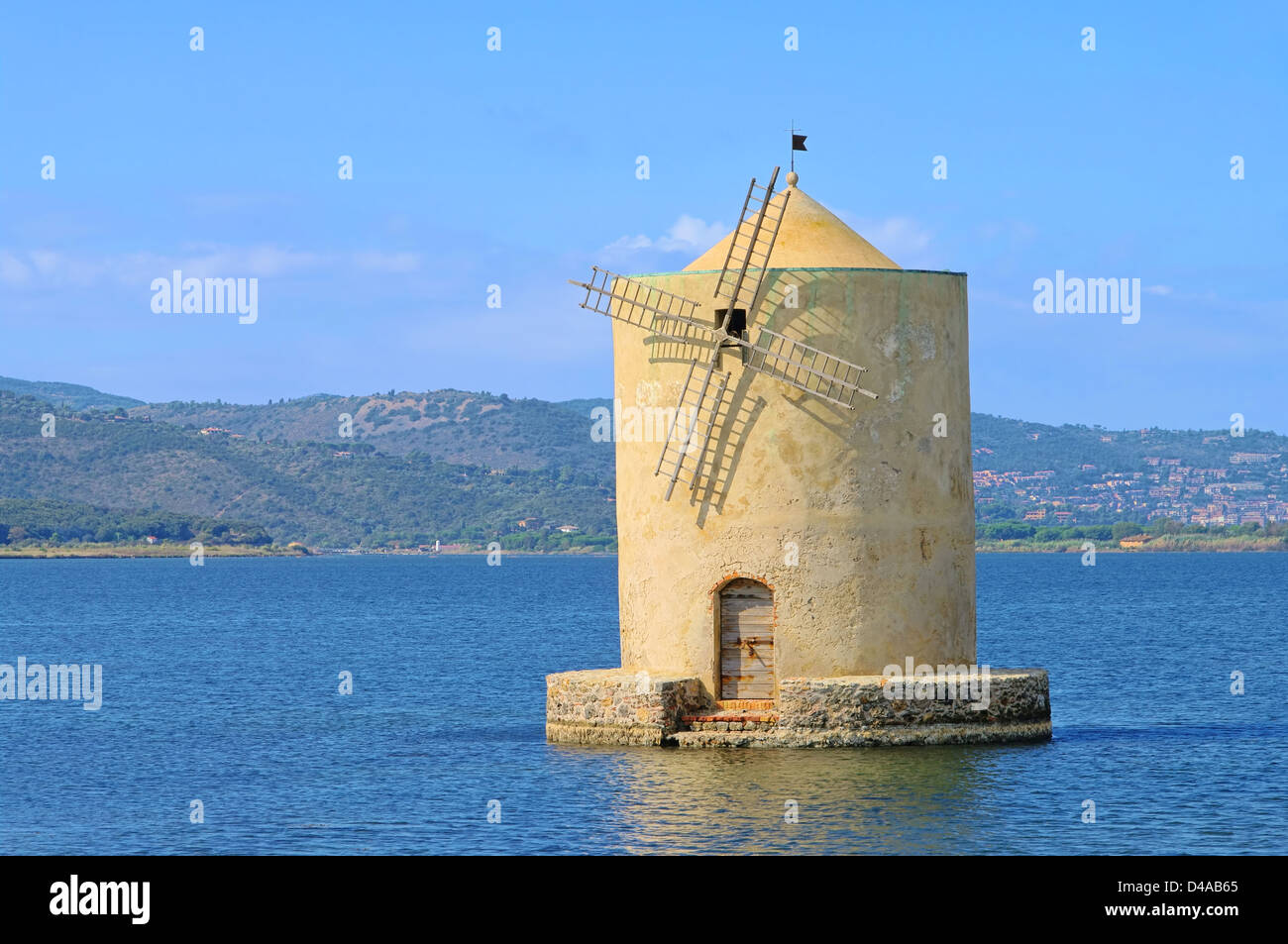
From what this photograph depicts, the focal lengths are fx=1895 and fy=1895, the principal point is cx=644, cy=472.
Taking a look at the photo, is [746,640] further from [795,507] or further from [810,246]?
[810,246]

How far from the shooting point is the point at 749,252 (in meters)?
23.8

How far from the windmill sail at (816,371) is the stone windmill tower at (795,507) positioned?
0.03 m

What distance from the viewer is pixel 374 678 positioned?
1731 inches

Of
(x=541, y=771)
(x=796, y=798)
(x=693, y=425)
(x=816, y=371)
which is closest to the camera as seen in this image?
(x=796, y=798)

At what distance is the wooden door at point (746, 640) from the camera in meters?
23.8

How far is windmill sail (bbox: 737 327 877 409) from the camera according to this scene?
2338 cm

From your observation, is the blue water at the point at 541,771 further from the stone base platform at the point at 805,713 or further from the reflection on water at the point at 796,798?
the stone base platform at the point at 805,713

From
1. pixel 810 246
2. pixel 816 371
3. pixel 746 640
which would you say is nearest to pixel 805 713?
pixel 746 640

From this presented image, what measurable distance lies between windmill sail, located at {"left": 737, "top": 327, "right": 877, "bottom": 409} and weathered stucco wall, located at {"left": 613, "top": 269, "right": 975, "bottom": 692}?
0.46ft

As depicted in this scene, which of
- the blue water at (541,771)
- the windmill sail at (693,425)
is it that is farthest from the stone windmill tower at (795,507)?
the blue water at (541,771)

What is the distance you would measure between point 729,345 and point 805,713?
4.67 metres

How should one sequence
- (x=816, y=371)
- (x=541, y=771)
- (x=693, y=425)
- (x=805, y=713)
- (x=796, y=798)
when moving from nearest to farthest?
(x=796, y=798) < (x=541, y=771) < (x=805, y=713) < (x=816, y=371) < (x=693, y=425)
